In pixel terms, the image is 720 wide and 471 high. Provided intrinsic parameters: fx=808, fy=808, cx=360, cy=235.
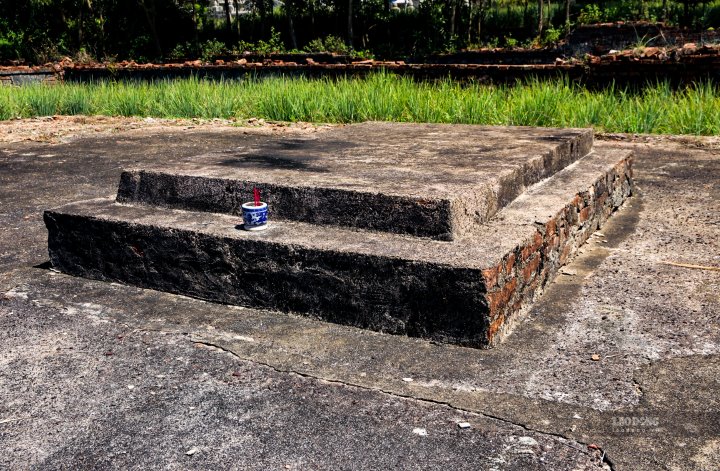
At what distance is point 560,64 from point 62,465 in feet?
26.3

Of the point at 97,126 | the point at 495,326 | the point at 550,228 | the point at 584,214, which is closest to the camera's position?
the point at 495,326

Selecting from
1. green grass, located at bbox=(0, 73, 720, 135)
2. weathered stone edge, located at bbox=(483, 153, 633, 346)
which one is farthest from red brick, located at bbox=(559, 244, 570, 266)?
green grass, located at bbox=(0, 73, 720, 135)

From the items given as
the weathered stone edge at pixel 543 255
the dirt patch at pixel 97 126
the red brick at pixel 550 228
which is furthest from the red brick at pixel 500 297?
the dirt patch at pixel 97 126

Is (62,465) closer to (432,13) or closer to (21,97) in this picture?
(21,97)

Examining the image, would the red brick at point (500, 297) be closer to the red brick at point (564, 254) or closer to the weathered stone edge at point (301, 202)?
the weathered stone edge at point (301, 202)

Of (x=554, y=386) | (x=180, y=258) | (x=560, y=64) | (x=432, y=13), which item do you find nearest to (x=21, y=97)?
(x=560, y=64)

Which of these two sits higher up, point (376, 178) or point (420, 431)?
point (376, 178)

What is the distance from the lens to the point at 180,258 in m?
3.67

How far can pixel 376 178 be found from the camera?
380cm

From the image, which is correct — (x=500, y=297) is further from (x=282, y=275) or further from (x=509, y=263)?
(x=282, y=275)

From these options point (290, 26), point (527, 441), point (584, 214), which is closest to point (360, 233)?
point (527, 441)

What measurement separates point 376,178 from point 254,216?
628 millimetres

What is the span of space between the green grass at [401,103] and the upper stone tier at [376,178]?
2382 mm

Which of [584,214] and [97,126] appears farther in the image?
[97,126]
